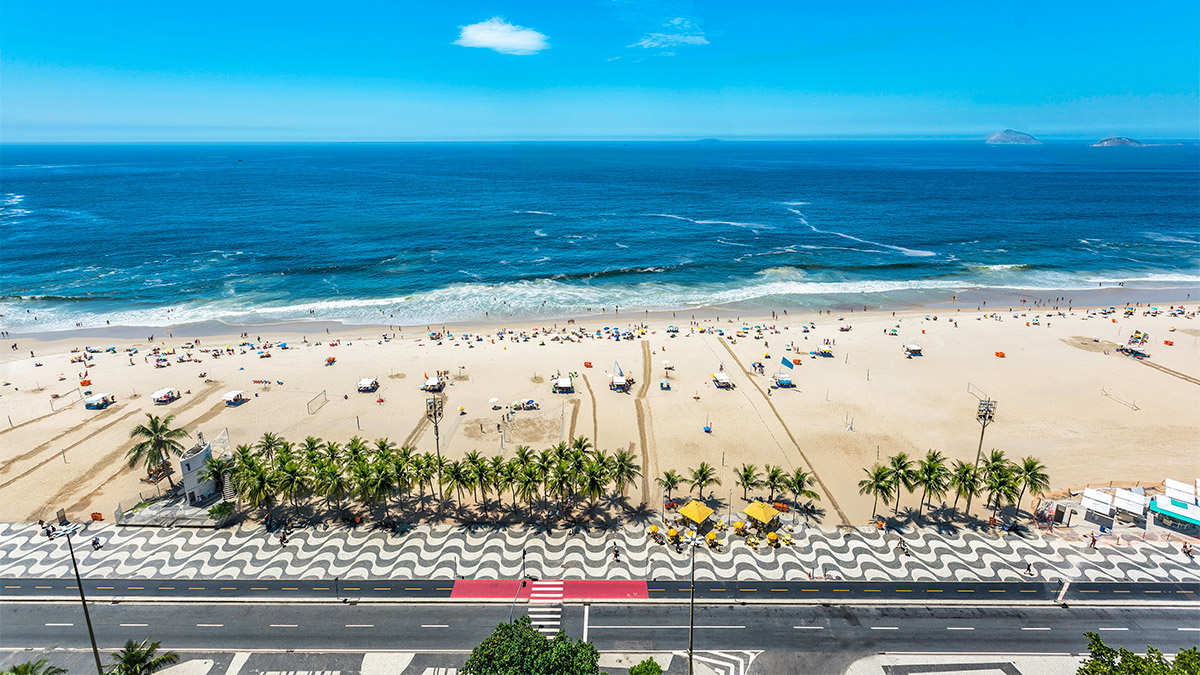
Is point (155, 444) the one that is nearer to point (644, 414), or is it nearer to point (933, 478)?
point (644, 414)

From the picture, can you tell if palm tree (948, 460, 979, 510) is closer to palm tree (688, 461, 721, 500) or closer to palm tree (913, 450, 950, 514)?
palm tree (913, 450, 950, 514)

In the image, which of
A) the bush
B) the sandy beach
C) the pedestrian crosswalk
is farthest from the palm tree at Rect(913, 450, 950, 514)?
the pedestrian crosswalk

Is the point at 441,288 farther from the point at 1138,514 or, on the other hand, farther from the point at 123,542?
the point at 1138,514

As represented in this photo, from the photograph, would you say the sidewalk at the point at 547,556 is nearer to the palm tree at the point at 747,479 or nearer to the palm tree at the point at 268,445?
the palm tree at the point at 747,479

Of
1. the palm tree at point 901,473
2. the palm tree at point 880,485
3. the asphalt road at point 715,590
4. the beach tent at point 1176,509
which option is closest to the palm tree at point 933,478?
the palm tree at point 901,473

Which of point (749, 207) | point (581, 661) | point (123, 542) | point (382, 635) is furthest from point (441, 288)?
point (749, 207)

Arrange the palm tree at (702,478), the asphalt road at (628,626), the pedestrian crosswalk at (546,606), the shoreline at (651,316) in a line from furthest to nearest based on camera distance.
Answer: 1. the shoreline at (651,316)
2. the palm tree at (702,478)
3. the pedestrian crosswalk at (546,606)
4. the asphalt road at (628,626)
